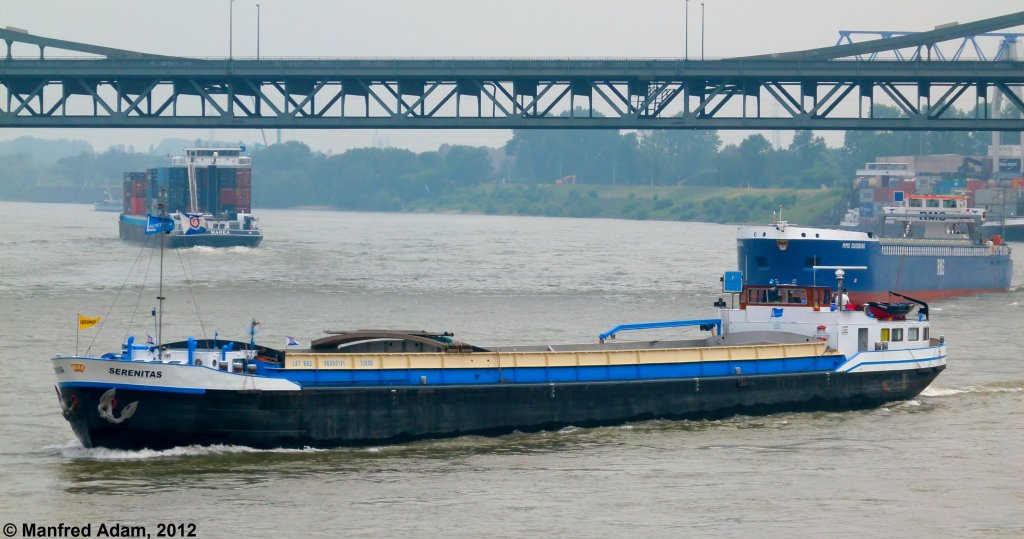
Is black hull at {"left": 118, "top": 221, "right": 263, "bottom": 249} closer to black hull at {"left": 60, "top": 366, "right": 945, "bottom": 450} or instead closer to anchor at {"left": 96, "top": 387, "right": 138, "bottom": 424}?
black hull at {"left": 60, "top": 366, "right": 945, "bottom": 450}

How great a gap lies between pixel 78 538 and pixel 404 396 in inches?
356

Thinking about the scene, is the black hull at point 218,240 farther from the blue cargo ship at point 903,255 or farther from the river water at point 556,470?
the river water at point 556,470

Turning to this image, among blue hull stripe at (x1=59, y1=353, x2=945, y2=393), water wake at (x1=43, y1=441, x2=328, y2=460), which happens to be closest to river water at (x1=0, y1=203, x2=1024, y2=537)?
water wake at (x1=43, y1=441, x2=328, y2=460)

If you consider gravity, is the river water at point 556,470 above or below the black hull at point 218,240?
below

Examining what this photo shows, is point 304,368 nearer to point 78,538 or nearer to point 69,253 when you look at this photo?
point 78,538

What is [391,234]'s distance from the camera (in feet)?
497

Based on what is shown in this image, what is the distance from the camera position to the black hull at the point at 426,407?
2997 centimetres

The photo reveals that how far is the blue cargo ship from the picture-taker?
44.5 metres

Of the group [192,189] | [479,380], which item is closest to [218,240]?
[192,189]

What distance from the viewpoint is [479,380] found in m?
33.0

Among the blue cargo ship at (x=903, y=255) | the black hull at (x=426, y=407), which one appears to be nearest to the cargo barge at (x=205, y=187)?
the blue cargo ship at (x=903, y=255)

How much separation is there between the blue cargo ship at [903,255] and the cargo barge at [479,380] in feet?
17.1

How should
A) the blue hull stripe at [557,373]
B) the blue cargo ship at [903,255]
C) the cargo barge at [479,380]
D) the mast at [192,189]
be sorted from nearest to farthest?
the cargo barge at [479,380] → the blue hull stripe at [557,373] → the blue cargo ship at [903,255] → the mast at [192,189]

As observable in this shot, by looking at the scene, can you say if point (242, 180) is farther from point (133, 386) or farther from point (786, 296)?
point (133, 386)
